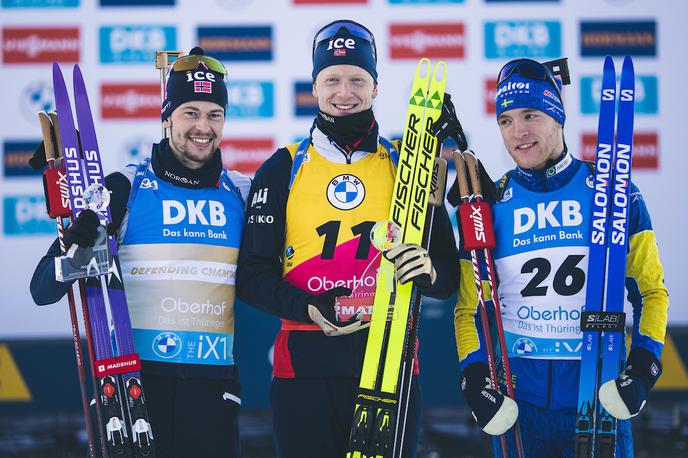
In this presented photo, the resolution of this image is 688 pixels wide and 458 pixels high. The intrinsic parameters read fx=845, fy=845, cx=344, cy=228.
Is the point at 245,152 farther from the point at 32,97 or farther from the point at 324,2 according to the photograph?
the point at 32,97

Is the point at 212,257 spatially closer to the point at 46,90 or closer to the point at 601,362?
the point at 601,362

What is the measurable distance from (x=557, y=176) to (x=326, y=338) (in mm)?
916

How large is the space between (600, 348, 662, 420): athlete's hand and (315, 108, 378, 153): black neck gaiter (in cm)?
107

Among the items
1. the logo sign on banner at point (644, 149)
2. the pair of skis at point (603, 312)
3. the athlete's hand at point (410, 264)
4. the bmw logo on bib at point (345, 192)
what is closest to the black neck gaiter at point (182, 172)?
the bmw logo on bib at point (345, 192)

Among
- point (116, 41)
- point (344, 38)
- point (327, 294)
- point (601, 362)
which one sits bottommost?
point (601, 362)

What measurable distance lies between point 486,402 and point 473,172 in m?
0.75

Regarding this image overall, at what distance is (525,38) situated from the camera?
610 centimetres

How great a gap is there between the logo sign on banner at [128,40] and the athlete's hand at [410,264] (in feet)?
13.1

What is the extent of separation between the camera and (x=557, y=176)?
2.75 m

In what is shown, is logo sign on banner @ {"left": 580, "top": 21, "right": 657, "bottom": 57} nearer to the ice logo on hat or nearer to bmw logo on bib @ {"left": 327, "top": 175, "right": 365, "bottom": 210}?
the ice logo on hat

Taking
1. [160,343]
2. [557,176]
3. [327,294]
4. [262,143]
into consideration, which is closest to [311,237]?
Answer: [327,294]

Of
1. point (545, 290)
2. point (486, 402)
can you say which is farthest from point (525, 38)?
point (486, 402)

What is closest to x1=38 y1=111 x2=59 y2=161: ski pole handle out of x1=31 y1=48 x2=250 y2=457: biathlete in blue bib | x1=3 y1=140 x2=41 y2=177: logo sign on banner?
x1=31 y1=48 x2=250 y2=457: biathlete in blue bib

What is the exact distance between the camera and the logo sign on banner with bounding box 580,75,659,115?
242 inches
